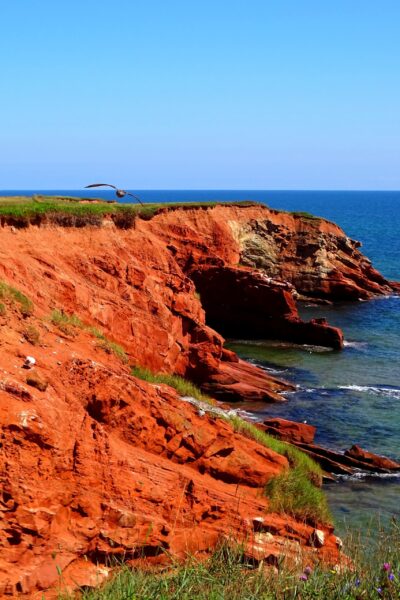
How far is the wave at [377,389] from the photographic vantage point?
26891mm

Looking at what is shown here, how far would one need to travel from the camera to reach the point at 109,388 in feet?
37.2

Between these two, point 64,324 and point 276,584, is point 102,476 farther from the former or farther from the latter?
point 64,324

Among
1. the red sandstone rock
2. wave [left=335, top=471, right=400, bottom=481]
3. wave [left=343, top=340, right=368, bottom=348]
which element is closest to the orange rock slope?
the red sandstone rock

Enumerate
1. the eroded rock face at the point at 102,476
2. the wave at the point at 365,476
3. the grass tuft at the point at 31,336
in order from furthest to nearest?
1. the wave at the point at 365,476
2. the grass tuft at the point at 31,336
3. the eroded rock face at the point at 102,476

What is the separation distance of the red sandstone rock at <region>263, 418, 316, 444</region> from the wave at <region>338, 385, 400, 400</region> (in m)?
6.88

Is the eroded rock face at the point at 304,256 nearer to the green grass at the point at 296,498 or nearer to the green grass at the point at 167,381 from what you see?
the green grass at the point at 167,381

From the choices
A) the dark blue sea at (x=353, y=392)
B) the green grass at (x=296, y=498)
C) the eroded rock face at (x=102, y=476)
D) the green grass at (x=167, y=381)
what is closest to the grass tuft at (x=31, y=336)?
the eroded rock face at (x=102, y=476)

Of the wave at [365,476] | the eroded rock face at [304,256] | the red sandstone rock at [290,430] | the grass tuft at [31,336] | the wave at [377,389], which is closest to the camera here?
the grass tuft at [31,336]

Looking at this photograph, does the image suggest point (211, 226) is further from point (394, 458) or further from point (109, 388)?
point (109, 388)

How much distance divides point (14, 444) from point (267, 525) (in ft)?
15.1

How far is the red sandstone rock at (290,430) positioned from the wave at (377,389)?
6.88 metres

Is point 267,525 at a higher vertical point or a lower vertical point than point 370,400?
higher

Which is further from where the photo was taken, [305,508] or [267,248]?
[267,248]

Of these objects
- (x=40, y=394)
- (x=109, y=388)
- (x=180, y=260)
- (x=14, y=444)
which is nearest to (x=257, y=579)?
(x=14, y=444)
